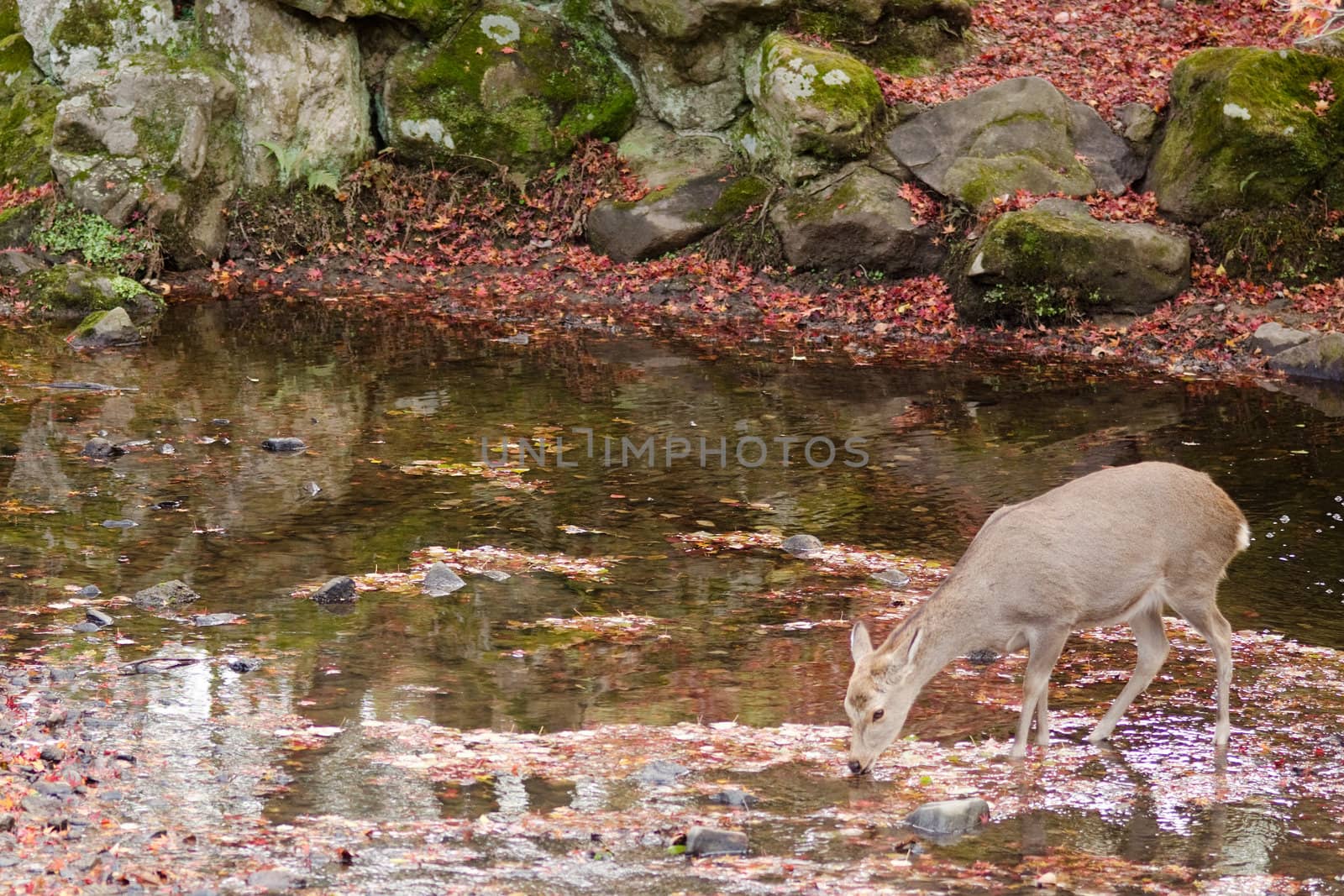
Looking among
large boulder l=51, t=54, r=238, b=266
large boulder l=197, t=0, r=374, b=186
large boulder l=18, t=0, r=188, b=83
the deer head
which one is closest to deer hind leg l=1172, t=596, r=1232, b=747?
the deer head

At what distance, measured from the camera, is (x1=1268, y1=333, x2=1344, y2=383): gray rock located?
65.3 feet

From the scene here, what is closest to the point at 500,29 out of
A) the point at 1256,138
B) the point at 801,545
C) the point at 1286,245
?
the point at 1256,138

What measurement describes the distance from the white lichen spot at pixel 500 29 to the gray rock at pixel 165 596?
1770 centimetres

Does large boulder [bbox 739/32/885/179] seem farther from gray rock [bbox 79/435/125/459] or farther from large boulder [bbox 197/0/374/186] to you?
gray rock [bbox 79/435/125/459]

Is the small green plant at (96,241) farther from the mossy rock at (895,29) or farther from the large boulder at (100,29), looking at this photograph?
the mossy rock at (895,29)

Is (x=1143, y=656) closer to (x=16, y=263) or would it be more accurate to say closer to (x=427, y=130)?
(x=427, y=130)

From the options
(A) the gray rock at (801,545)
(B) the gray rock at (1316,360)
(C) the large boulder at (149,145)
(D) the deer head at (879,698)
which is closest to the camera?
(D) the deer head at (879,698)

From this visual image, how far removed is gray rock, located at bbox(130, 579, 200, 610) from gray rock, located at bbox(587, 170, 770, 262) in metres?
15.1

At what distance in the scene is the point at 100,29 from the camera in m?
26.1

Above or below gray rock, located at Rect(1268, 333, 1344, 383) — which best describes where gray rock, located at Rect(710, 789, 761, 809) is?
below

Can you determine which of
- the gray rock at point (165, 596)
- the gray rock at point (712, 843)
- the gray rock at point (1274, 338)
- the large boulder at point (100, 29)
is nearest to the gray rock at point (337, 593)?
the gray rock at point (165, 596)

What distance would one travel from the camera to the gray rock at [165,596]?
10.7 m

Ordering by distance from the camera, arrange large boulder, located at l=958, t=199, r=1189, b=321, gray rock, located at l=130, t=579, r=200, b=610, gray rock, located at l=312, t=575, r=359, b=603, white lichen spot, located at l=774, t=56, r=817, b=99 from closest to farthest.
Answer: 1. gray rock, located at l=130, t=579, r=200, b=610
2. gray rock, located at l=312, t=575, r=359, b=603
3. large boulder, located at l=958, t=199, r=1189, b=321
4. white lichen spot, located at l=774, t=56, r=817, b=99

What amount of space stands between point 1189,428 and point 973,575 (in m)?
9.67
